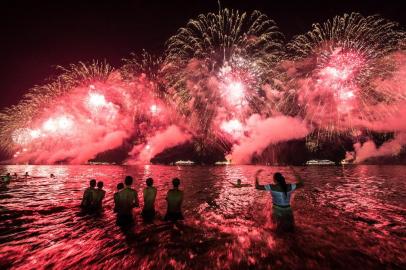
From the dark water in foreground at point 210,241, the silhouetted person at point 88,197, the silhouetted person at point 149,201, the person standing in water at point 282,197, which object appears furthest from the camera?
the silhouetted person at point 88,197

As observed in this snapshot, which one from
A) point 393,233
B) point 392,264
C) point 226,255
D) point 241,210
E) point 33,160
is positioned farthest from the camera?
point 33,160

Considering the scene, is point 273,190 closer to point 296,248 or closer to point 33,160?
point 296,248

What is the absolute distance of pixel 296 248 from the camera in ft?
33.5

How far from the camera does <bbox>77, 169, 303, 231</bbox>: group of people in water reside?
34.4 ft

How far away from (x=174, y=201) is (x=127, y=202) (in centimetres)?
237

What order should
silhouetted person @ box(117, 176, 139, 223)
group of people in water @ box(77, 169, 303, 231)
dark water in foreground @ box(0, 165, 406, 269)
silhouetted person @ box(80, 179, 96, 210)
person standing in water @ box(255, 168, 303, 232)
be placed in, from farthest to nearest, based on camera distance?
silhouetted person @ box(80, 179, 96, 210) → silhouetted person @ box(117, 176, 139, 223) → group of people in water @ box(77, 169, 303, 231) → person standing in water @ box(255, 168, 303, 232) → dark water in foreground @ box(0, 165, 406, 269)

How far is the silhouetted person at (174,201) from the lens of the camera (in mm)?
12602

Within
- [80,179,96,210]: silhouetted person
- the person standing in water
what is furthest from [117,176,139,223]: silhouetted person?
the person standing in water

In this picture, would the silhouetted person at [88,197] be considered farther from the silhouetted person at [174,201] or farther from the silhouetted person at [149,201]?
the silhouetted person at [174,201]

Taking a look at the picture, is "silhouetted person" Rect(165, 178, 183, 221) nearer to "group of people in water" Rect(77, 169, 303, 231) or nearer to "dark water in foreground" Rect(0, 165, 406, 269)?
"group of people in water" Rect(77, 169, 303, 231)

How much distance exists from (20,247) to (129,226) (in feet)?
15.4

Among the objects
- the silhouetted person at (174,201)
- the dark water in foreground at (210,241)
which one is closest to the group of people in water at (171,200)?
the silhouetted person at (174,201)

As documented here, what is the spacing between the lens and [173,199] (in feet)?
41.9

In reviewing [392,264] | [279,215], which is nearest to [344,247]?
[392,264]
